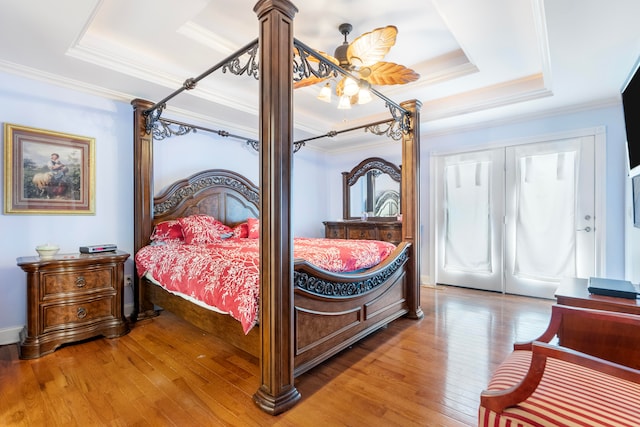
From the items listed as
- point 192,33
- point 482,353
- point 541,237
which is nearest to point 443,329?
point 482,353

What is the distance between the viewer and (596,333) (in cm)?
161

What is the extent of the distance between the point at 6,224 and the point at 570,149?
5.91m

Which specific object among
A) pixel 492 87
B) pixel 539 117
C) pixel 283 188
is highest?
pixel 492 87

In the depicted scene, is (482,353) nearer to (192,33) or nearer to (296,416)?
(296,416)

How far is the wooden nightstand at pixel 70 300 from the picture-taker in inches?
91.1

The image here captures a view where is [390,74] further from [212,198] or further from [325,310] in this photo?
[212,198]

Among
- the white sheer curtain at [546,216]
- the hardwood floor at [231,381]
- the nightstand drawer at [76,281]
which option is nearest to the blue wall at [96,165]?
the nightstand drawer at [76,281]

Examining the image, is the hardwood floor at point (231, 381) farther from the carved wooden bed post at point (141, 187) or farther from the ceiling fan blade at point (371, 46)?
the ceiling fan blade at point (371, 46)

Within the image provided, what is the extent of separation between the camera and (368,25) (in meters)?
2.56

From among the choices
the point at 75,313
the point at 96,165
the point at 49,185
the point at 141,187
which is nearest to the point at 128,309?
the point at 75,313

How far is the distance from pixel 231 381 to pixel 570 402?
5.88ft

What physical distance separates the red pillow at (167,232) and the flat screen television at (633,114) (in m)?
4.04

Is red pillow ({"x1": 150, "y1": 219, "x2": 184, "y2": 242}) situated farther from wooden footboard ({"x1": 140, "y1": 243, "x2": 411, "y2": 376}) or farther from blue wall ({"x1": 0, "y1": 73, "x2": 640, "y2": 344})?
wooden footboard ({"x1": 140, "y1": 243, "x2": 411, "y2": 376})

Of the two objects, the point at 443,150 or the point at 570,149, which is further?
the point at 443,150
